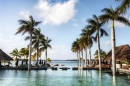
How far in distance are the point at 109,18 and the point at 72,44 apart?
54205 millimetres

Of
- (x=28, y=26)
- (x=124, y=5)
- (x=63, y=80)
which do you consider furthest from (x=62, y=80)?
(x=28, y=26)

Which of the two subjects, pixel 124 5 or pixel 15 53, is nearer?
pixel 124 5

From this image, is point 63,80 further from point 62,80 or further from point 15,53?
point 15,53

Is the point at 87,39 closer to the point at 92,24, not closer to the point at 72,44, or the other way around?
the point at 92,24

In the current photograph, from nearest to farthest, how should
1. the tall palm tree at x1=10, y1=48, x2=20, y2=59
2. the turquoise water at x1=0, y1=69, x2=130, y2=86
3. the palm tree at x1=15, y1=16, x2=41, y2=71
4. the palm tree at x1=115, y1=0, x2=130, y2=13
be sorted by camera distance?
the palm tree at x1=115, y1=0, x2=130, y2=13 → the turquoise water at x1=0, y1=69, x2=130, y2=86 → the palm tree at x1=15, y1=16, x2=41, y2=71 → the tall palm tree at x1=10, y1=48, x2=20, y2=59

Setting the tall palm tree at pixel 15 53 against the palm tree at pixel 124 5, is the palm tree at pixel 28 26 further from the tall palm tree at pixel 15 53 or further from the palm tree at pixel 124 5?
the palm tree at pixel 124 5

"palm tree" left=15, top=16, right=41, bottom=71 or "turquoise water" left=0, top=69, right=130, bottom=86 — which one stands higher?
"palm tree" left=15, top=16, right=41, bottom=71

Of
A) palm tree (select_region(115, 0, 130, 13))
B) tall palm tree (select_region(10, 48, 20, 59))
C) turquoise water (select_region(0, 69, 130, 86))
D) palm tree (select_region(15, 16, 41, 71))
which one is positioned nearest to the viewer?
palm tree (select_region(115, 0, 130, 13))

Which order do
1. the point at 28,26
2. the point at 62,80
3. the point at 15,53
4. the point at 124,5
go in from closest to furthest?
1. the point at 124,5
2. the point at 62,80
3. the point at 28,26
4. the point at 15,53

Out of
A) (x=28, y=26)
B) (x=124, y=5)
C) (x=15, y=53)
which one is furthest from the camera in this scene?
(x=15, y=53)

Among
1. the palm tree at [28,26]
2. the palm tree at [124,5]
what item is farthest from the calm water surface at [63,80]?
the palm tree at [28,26]

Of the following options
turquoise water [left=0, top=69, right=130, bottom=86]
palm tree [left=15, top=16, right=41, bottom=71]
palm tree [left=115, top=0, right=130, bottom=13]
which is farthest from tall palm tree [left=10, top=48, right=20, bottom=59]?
palm tree [left=115, top=0, right=130, bottom=13]

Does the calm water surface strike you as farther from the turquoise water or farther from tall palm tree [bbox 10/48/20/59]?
tall palm tree [bbox 10/48/20/59]

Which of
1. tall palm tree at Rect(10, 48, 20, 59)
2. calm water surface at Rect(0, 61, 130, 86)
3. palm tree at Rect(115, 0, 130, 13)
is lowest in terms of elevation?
calm water surface at Rect(0, 61, 130, 86)
